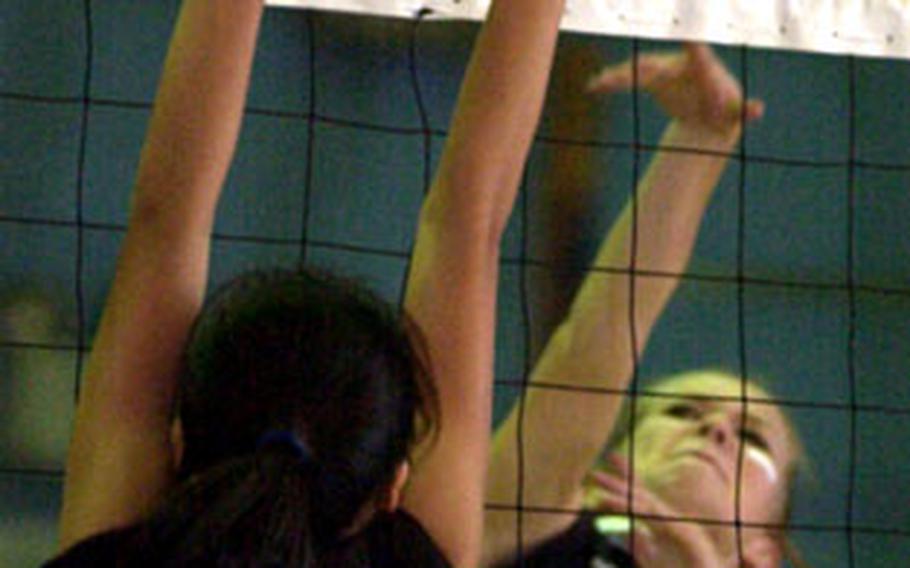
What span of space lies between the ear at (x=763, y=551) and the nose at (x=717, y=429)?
0.39 feet

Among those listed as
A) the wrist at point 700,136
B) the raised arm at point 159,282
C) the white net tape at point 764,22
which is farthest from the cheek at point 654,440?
the raised arm at point 159,282

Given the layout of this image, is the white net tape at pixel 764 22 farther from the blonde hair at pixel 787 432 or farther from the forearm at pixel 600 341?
the blonde hair at pixel 787 432

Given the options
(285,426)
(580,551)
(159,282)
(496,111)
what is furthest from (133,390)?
(580,551)

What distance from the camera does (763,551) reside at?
205cm

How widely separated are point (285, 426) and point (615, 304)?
48.2 inches

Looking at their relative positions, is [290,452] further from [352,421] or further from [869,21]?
[869,21]

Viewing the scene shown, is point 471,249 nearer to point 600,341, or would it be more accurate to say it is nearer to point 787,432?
point 600,341

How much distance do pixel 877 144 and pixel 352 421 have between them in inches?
61.8

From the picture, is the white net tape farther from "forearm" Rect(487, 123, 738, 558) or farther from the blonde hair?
the blonde hair

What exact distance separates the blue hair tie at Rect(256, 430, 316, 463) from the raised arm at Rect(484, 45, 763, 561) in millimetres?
1109

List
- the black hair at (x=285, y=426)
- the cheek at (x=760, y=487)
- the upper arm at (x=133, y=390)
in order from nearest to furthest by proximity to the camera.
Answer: the black hair at (x=285, y=426) < the upper arm at (x=133, y=390) < the cheek at (x=760, y=487)

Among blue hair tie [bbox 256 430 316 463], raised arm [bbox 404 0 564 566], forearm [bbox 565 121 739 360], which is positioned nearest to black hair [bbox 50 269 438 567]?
blue hair tie [bbox 256 430 316 463]

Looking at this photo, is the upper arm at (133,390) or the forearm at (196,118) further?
the forearm at (196,118)

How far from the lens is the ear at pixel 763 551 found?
2.03 m
